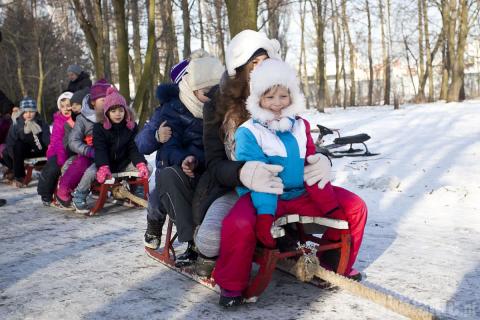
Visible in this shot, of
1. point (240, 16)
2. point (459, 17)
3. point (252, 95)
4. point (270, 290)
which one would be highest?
point (459, 17)

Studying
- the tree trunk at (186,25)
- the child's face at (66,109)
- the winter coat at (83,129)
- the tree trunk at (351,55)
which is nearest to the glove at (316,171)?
the winter coat at (83,129)

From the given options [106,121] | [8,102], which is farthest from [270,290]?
[8,102]

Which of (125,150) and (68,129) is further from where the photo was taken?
(68,129)

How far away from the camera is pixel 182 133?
3.75 metres

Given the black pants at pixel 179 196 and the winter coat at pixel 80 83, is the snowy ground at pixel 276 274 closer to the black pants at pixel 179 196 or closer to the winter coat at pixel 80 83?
the black pants at pixel 179 196

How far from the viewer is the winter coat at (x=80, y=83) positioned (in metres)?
8.45

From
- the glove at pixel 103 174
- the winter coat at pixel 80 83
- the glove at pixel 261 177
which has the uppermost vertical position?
the winter coat at pixel 80 83

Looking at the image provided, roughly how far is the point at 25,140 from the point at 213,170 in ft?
20.4

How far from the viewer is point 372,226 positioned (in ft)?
14.6

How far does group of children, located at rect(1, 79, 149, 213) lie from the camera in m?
5.62

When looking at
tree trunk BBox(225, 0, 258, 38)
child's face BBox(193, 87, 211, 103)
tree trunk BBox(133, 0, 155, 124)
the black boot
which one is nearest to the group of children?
child's face BBox(193, 87, 211, 103)

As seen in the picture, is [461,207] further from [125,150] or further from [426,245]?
[125,150]

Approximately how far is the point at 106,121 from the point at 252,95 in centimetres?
309

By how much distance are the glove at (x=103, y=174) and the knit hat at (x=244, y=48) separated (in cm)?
274
